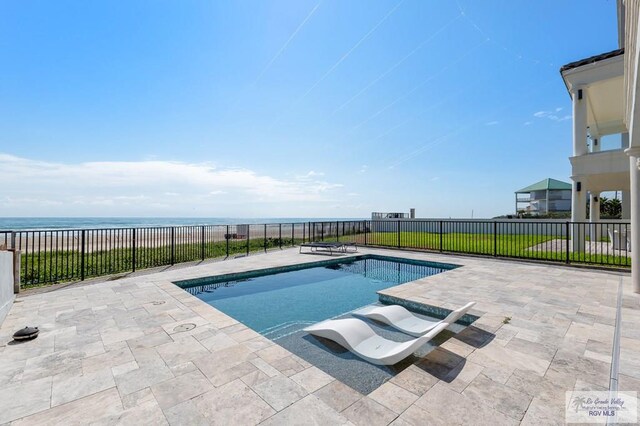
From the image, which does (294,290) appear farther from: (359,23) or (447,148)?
(447,148)

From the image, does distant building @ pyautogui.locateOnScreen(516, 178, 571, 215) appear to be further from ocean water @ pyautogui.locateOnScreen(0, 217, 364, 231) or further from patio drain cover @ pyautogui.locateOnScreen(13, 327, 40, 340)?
ocean water @ pyautogui.locateOnScreen(0, 217, 364, 231)

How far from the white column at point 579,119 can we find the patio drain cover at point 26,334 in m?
14.5

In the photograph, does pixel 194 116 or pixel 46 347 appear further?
pixel 194 116

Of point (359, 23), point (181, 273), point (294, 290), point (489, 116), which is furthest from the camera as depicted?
point (489, 116)

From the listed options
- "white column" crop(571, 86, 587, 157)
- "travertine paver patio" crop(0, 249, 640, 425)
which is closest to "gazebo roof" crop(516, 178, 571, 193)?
"white column" crop(571, 86, 587, 157)

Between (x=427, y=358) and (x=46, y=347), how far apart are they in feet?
13.0

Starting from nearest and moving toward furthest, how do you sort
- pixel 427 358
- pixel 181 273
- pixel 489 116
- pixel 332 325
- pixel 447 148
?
pixel 427 358, pixel 332 325, pixel 181 273, pixel 489 116, pixel 447 148

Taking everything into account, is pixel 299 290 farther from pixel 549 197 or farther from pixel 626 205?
pixel 549 197

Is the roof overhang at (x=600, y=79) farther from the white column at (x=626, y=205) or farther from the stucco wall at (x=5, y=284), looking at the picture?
the stucco wall at (x=5, y=284)

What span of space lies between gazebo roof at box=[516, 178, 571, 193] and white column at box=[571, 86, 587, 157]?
64.9 ft

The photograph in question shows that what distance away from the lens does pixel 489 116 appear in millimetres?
13852

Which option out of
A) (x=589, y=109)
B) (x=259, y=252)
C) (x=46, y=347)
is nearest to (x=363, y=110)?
(x=259, y=252)

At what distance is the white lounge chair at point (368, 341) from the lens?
2621 millimetres

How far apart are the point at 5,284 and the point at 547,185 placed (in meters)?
34.4
